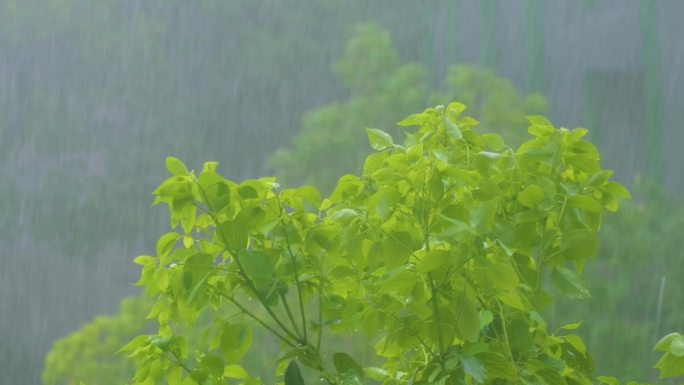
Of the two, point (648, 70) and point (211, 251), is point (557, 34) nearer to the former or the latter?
point (648, 70)

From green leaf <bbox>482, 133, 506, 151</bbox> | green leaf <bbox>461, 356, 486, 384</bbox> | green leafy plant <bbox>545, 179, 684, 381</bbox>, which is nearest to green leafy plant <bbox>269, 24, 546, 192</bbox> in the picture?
green leafy plant <bbox>545, 179, 684, 381</bbox>

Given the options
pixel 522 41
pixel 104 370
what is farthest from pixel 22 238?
pixel 522 41

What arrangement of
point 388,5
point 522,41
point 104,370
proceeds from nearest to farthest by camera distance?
point 104,370 → point 522,41 → point 388,5

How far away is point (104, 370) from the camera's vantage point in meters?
2.88

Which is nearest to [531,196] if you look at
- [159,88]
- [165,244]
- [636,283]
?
[165,244]

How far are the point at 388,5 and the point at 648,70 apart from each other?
0.95 m

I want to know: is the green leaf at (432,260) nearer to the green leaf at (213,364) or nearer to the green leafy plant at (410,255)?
the green leafy plant at (410,255)

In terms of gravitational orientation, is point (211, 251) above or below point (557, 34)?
below

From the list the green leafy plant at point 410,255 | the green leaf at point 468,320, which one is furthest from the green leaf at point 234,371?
the green leaf at point 468,320

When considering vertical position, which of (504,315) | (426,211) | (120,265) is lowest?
(120,265)

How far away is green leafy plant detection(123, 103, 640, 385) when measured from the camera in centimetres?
73

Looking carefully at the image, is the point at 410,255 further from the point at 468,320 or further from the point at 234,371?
the point at 234,371

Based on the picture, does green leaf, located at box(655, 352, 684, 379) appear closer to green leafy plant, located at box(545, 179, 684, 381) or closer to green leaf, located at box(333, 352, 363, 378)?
green leaf, located at box(333, 352, 363, 378)

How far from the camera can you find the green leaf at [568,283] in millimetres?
811
